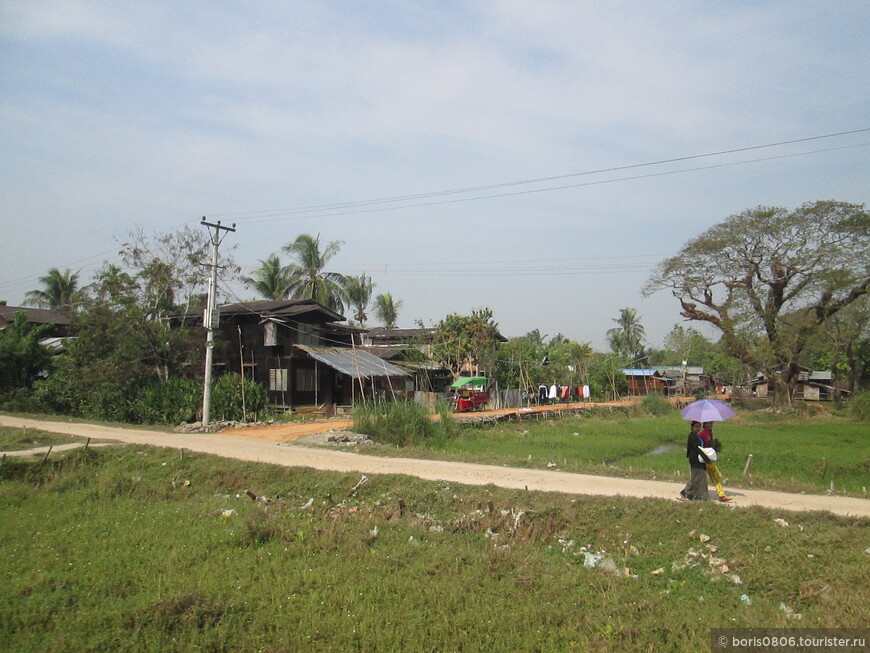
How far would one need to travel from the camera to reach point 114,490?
12.7 meters

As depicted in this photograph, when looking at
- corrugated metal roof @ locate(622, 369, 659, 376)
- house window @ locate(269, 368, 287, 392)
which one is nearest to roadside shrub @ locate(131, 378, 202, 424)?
house window @ locate(269, 368, 287, 392)

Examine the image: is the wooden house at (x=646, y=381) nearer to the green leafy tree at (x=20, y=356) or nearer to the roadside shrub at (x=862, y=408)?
the roadside shrub at (x=862, y=408)

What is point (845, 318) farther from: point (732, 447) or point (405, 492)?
point (405, 492)

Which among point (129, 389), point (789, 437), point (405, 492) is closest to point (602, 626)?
point (405, 492)

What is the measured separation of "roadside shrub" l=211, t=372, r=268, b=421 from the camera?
A: 25.8 metres

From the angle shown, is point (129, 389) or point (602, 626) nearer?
point (602, 626)

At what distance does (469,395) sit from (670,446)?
44.6 feet

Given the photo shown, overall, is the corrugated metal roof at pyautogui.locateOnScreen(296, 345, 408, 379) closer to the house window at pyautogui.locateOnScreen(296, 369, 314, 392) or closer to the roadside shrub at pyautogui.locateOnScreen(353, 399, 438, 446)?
the house window at pyautogui.locateOnScreen(296, 369, 314, 392)

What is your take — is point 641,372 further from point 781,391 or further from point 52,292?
point 52,292

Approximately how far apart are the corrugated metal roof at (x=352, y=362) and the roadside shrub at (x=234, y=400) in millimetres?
3596

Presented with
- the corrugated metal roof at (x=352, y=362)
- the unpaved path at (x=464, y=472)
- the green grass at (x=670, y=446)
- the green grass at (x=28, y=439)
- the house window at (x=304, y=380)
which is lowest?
the green grass at (x=670, y=446)

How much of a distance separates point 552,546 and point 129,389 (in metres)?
23.6

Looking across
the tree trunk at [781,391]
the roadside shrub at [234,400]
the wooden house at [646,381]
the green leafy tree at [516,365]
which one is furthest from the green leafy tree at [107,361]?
the wooden house at [646,381]

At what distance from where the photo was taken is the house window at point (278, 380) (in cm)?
2981
